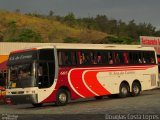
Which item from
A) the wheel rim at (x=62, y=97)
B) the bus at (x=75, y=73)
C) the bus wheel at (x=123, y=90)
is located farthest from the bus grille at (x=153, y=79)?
the wheel rim at (x=62, y=97)

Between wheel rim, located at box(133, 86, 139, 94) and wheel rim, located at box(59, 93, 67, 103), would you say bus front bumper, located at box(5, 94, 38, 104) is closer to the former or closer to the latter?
wheel rim, located at box(59, 93, 67, 103)

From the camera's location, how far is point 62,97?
27.1 metres

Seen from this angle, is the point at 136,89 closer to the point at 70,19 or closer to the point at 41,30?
the point at 41,30

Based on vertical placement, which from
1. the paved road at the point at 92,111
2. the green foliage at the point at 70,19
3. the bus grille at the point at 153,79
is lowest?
the paved road at the point at 92,111

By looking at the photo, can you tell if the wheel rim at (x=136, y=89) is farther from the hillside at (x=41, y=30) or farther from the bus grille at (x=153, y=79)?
the hillside at (x=41, y=30)

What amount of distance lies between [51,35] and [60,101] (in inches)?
2786

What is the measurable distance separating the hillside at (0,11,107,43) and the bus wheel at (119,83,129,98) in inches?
2111

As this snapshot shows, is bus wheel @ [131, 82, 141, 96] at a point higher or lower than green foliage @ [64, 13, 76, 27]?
lower

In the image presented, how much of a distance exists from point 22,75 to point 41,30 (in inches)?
2941

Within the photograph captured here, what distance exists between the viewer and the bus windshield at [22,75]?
1013 inches

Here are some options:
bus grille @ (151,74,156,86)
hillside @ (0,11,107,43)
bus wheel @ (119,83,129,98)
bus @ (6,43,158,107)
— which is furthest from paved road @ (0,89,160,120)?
hillside @ (0,11,107,43)

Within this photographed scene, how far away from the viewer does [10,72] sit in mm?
27047

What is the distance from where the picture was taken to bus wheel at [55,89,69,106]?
26812mm

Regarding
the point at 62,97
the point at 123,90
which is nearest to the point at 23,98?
the point at 62,97
